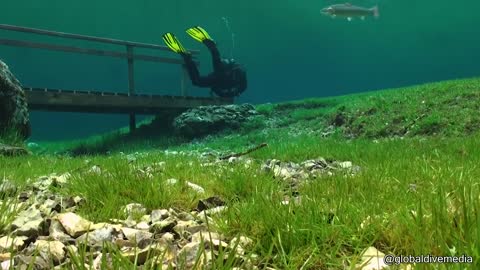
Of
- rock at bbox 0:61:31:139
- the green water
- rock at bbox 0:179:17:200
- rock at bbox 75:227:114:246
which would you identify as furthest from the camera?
the green water

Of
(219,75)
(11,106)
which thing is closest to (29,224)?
(11,106)

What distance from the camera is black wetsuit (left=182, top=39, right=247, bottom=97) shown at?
88.6 feet

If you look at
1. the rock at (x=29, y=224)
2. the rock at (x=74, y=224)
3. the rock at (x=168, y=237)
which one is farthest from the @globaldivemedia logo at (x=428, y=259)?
the rock at (x=29, y=224)

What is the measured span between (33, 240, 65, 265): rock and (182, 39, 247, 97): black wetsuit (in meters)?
24.6

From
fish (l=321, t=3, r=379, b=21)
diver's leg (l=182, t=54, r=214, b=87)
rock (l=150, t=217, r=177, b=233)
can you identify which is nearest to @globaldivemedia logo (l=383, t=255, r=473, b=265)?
rock (l=150, t=217, r=177, b=233)

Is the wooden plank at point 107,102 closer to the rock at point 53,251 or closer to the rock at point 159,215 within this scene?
the rock at point 159,215

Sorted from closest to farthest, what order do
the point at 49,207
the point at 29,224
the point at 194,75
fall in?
1. the point at 29,224
2. the point at 49,207
3. the point at 194,75

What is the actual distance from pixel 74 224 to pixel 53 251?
0.55 meters

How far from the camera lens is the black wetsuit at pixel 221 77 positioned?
88.6ft

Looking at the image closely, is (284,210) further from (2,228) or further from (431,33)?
(431,33)

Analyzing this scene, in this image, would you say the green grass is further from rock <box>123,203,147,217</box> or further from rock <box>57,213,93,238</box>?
rock <box>57,213,93,238</box>

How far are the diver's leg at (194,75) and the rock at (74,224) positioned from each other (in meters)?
24.1

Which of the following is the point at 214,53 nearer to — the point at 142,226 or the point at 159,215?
the point at 159,215

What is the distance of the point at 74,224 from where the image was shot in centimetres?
287
